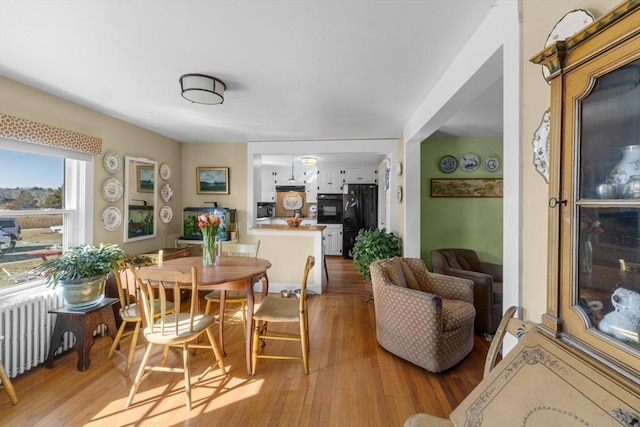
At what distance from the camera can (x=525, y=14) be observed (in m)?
1.22

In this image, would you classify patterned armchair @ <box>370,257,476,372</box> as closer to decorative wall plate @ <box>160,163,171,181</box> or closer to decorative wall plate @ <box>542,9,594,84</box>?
decorative wall plate @ <box>542,9,594,84</box>

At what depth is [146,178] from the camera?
3717mm

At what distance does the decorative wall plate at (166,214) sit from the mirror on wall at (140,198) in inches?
6.0

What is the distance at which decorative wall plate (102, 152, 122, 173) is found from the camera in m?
3.08

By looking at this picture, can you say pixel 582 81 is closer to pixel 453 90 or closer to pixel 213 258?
pixel 453 90

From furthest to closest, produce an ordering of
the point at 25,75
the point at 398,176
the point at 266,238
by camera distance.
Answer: the point at 266,238
the point at 398,176
the point at 25,75

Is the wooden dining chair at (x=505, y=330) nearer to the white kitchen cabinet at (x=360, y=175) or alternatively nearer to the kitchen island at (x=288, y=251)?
the kitchen island at (x=288, y=251)

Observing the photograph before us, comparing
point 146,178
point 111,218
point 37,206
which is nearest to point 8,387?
point 37,206

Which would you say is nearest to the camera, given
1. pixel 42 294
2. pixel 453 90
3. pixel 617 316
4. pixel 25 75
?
pixel 617 316

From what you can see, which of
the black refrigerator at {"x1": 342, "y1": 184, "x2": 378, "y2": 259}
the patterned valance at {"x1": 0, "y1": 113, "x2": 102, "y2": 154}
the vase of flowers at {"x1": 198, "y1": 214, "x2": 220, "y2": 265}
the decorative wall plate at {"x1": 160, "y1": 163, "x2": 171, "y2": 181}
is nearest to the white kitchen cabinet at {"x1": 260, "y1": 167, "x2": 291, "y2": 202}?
the black refrigerator at {"x1": 342, "y1": 184, "x2": 378, "y2": 259}

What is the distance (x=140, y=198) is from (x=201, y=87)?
2181mm

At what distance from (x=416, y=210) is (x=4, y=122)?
151 inches

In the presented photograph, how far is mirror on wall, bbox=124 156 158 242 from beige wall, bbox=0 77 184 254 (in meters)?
0.07

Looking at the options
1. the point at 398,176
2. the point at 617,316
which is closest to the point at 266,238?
the point at 398,176
